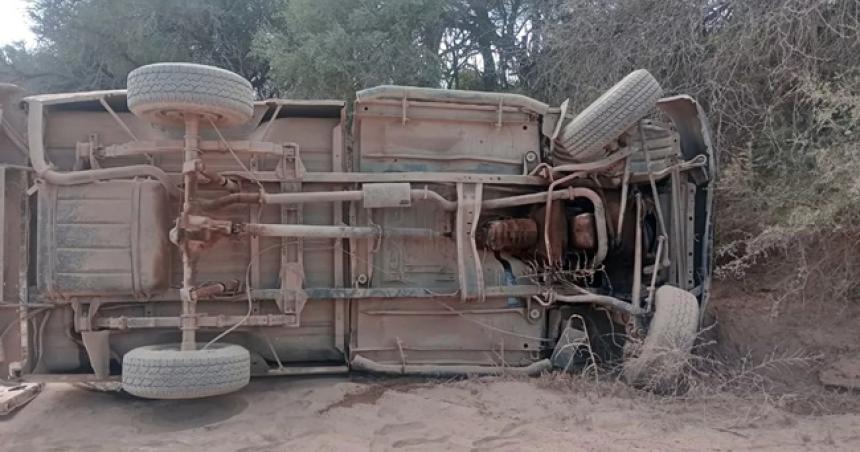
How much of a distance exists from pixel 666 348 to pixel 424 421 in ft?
5.21

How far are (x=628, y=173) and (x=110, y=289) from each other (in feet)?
12.0

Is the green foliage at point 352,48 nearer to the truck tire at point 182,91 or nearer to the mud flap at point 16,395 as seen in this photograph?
the truck tire at point 182,91

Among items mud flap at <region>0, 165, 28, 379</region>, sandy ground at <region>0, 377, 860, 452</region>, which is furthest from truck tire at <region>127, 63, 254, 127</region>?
sandy ground at <region>0, 377, 860, 452</region>

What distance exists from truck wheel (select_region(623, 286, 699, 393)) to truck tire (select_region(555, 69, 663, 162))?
1.19 m

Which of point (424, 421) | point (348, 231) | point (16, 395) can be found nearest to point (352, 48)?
point (348, 231)

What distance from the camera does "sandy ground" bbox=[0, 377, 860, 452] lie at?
3385mm

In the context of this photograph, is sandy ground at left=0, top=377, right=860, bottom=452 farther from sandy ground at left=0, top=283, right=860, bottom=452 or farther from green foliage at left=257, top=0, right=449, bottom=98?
green foliage at left=257, top=0, right=449, bottom=98

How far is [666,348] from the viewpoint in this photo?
4.07 meters

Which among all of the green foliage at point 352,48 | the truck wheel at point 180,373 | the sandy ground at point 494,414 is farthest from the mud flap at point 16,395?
the green foliage at point 352,48

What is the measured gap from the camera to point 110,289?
4.14 metres

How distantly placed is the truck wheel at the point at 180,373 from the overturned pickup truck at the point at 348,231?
33mm

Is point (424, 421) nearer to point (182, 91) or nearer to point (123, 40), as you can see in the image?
point (182, 91)

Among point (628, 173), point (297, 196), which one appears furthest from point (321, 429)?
point (628, 173)

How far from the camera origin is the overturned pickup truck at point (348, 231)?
4.11 meters
